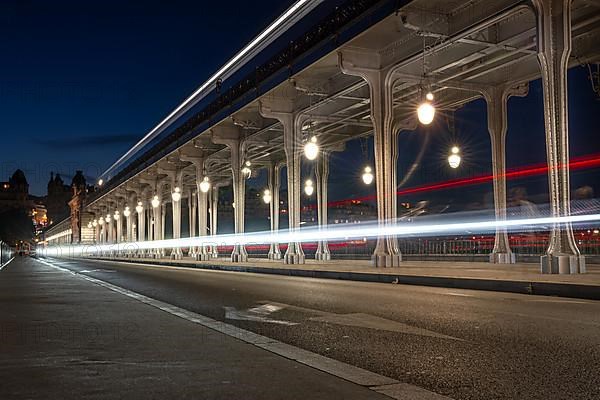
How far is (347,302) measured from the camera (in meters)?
12.1

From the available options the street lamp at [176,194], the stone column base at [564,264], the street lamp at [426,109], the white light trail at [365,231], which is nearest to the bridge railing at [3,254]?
the white light trail at [365,231]

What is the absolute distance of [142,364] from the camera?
21.0 ft

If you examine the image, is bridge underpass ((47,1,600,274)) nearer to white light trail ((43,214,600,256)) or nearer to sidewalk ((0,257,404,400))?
white light trail ((43,214,600,256))

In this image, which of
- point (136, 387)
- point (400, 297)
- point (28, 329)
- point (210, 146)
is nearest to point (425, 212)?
point (210, 146)

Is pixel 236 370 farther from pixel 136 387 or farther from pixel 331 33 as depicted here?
pixel 331 33

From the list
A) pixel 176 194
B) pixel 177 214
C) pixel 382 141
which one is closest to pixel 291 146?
pixel 382 141

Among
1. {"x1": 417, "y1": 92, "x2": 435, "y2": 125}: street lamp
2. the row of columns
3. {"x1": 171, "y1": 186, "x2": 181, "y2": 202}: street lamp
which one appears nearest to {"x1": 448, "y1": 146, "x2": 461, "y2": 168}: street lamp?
the row of columns

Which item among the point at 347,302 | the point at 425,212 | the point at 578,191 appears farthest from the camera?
the point at 425,212

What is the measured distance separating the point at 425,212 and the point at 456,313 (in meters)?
38.6

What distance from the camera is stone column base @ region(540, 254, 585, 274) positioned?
1470cm

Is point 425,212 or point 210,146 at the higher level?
point 210,146

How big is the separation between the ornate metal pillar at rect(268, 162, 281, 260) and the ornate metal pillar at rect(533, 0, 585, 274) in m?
19.6

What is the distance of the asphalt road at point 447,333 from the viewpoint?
5.51 meters

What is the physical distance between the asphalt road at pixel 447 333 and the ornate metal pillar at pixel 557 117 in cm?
229
